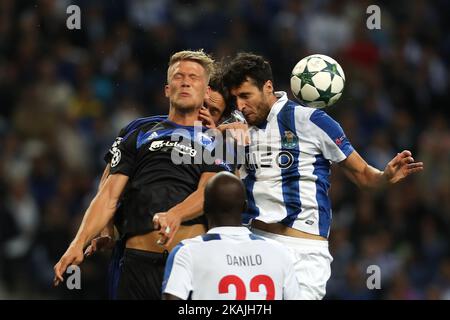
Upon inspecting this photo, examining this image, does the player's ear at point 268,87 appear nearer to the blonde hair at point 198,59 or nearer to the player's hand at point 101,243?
the blonde hair at point 198,59

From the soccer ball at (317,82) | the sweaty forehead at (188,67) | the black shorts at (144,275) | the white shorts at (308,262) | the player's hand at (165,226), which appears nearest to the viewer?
the player's hand at (165,226)

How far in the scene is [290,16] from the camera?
13703 millimetres

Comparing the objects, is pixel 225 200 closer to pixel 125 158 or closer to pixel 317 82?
pixel 125 158

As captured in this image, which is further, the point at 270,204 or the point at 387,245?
the point at 387,245

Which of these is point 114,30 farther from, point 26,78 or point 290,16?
point 290,16

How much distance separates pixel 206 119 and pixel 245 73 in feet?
1.38

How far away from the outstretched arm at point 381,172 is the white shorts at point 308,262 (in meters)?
0.53

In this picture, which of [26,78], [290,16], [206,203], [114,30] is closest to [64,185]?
[26,78]

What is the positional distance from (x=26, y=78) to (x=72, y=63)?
0.61 m

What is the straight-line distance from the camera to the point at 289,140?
6.54 m

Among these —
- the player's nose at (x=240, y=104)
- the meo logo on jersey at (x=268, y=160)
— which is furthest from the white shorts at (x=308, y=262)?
the player's nose at (x=240, y=104)

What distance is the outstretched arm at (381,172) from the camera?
248 inches

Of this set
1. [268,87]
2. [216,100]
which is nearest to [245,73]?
[268,87]

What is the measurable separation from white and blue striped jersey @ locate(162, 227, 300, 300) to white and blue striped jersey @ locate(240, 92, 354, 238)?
149 centimetres
